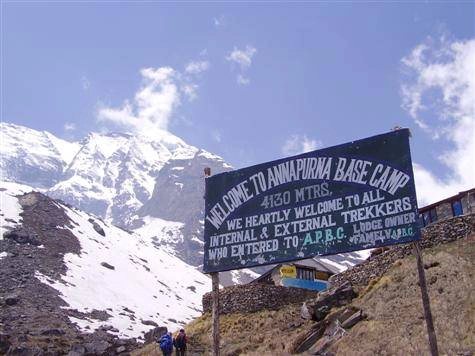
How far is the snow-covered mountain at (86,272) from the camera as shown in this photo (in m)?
68.2

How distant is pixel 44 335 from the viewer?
48.5 metres

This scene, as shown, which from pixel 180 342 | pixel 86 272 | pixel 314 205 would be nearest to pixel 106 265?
pixel 86 272

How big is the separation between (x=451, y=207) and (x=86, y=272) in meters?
64.2

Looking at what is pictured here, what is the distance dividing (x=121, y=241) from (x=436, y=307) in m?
120

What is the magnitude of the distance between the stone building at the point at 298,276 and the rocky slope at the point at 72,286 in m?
13.6

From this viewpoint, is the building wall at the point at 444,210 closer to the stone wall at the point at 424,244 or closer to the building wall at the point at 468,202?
the building wall at the point at 468,202

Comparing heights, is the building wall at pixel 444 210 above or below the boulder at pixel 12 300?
above

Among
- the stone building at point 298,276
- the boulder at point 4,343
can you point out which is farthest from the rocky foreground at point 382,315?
the stone building at point 298,276

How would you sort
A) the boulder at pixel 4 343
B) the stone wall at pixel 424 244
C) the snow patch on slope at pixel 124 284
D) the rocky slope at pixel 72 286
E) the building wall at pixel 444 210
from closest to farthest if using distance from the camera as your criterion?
the stone wall at pixel 424 244
the building wall at pixel 444 210
the boulder at pixel 4 343
the rocky slope at pixel 72 286
the snow patch on slope at pixel 124 284

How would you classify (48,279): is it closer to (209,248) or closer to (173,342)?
(173,342)

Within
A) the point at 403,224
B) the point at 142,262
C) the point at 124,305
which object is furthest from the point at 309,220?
the point at 142,262

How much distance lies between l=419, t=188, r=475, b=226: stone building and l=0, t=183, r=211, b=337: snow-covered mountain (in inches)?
1448

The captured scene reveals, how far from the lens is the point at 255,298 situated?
115 feet

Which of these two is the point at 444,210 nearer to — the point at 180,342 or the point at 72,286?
the point at 180,342
